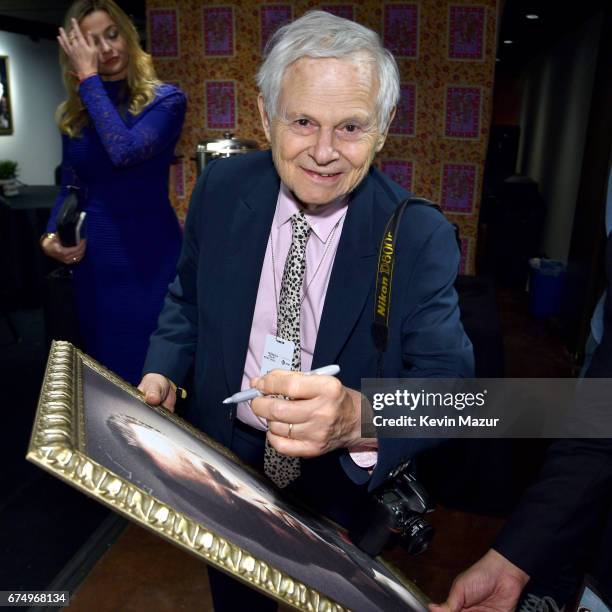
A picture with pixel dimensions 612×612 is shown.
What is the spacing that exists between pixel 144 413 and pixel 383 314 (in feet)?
1.42

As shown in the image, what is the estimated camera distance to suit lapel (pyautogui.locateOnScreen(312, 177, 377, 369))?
3.47 feet

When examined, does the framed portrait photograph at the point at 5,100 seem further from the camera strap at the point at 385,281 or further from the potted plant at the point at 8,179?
the camera strap at the point at 385,281

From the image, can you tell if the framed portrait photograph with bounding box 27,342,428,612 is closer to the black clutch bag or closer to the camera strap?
the camera strap

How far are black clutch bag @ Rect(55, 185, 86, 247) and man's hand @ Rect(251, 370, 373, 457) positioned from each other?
1.48 metres

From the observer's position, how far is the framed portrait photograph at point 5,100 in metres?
9.09

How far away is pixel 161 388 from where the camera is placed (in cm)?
114

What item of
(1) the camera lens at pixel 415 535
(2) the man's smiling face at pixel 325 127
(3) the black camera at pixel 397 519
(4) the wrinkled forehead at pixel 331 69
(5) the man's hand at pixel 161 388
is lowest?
(1) the camera lens at pixel 415 535

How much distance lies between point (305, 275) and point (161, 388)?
1.11 ft

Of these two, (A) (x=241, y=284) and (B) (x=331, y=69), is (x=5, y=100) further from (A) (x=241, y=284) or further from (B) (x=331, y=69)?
(B) (x=331, y=69)

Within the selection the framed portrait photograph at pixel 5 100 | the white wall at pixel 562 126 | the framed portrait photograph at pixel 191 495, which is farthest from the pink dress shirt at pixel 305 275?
the framed portrait photograph at pixel 5 100

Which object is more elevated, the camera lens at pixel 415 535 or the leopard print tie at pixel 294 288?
the leopard print tie at pixel 294 288

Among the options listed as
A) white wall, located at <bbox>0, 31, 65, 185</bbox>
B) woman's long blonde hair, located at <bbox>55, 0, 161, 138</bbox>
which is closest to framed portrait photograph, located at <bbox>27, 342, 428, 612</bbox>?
woman's long blonde hair, located at <bbox>55, 0, 161, 138</bbox>

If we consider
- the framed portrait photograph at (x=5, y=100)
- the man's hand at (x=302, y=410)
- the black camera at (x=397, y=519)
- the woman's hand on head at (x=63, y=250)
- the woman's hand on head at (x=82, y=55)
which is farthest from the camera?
the framed portrait photograph at (x=5, y=100)

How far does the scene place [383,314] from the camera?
1032 mm
